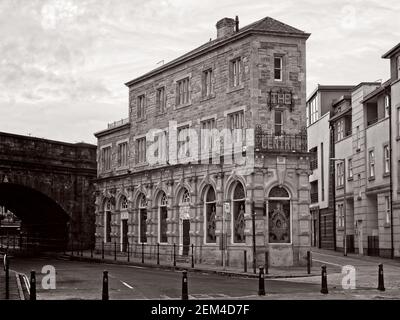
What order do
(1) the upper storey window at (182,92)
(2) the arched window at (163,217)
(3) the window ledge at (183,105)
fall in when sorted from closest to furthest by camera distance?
(3) the window ledge at (183,105)
(1) the upper storey window at (182,92)
(2) the arched window at (163,217)

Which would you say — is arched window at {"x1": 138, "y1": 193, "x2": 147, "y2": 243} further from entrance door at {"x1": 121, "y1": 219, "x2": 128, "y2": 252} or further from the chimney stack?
the chimney stack

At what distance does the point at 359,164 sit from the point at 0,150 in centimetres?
2500

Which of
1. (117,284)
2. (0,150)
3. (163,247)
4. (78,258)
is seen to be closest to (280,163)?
(163,247)

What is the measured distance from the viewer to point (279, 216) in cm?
3812

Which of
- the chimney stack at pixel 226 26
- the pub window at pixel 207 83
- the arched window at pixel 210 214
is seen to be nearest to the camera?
the arched window at pixel 210 214

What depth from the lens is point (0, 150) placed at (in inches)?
2132

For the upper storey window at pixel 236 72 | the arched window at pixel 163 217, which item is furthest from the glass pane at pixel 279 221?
the arched window at pixel 163 217

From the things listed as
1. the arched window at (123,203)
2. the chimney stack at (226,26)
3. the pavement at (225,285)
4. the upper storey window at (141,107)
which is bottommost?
the pavement at (225,285)

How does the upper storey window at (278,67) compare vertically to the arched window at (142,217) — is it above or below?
above

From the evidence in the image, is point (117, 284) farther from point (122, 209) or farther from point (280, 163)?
point (122, 209)

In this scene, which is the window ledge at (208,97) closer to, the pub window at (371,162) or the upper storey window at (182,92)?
the upper storey window at (182,92)

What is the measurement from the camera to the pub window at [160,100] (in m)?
47.7

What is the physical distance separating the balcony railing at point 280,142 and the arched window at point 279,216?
2056mm

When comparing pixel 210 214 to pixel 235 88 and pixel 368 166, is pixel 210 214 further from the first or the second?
pixel 368 166
